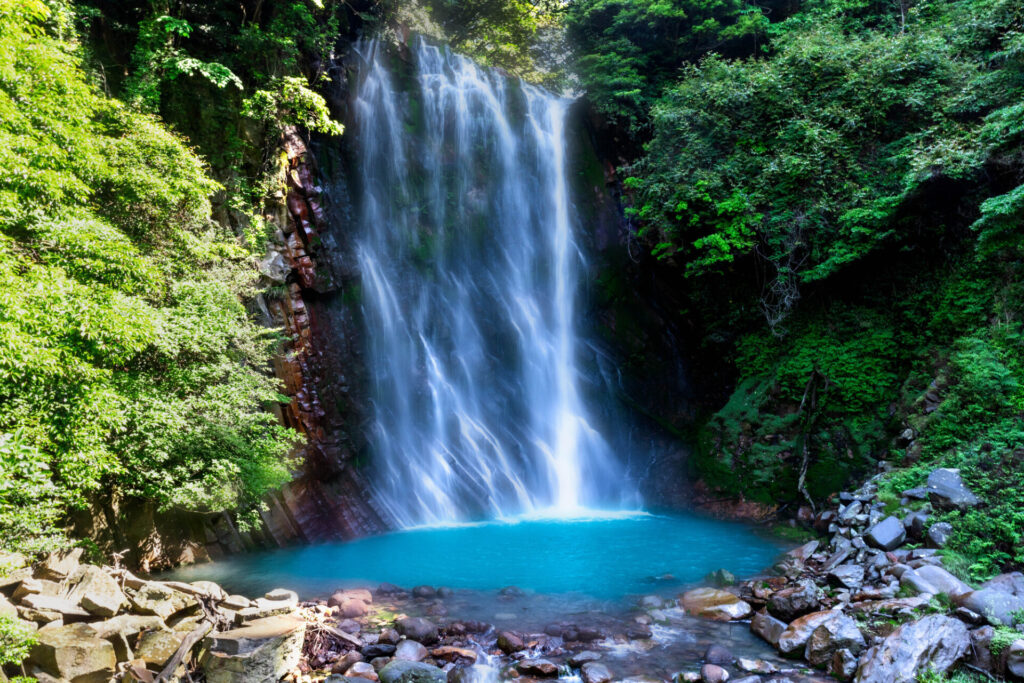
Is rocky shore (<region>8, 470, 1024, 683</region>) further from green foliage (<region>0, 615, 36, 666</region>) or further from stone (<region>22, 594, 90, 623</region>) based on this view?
green foliage (<region>0, 615, 36, 666</region>)

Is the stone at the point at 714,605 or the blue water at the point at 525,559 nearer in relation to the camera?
the stone at the point at 714,605

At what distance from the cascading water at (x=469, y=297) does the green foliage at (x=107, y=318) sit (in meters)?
5.17

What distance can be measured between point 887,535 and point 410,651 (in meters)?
6.83

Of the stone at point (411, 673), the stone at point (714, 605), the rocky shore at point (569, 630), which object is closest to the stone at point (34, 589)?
the rocky shore at point (569, 630)

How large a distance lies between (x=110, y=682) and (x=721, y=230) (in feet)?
46.1

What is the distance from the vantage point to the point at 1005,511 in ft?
23.0

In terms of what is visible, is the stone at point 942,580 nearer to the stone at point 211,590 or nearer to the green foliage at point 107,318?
the stone at point 211,590

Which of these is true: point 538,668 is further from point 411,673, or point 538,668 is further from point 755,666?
point 755,666

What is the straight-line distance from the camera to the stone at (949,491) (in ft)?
24.9

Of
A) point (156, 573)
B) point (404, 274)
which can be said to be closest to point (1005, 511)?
point (156, 573)

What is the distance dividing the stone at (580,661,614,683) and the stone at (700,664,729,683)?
3.25 ft

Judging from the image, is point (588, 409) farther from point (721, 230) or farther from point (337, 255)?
point (337, 255)

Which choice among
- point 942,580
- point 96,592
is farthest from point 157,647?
point 942,580

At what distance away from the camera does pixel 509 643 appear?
6.89 meters
